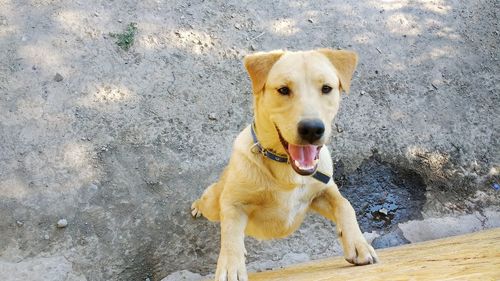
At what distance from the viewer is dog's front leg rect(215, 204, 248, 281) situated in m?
2.85

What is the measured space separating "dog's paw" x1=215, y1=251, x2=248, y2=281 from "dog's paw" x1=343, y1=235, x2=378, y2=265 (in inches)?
26.0

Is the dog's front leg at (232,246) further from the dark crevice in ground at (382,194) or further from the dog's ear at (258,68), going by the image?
the dark crevice in ground at (382,194)

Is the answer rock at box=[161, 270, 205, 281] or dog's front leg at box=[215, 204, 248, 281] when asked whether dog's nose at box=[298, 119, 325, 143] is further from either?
rock at box=[161, 270, 205, 281]

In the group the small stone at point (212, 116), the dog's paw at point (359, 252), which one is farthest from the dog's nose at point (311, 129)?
the small stone at point (212, 116)

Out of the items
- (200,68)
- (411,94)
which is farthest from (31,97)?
(411,94)

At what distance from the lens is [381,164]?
5.04 meters

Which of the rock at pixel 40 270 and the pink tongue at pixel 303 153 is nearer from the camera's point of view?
the pink tongue at pixel 303 153

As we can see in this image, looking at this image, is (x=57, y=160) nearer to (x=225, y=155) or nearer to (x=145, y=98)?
(x=145, y=98)

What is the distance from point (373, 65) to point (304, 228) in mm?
2266

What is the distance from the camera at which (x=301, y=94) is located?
3.02m

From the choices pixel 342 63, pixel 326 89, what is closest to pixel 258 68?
pixel 326 89

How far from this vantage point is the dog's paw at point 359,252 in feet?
9.46

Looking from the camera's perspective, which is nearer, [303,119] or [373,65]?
[303,119]

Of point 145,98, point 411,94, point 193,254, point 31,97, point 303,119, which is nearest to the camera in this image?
point 303,119
